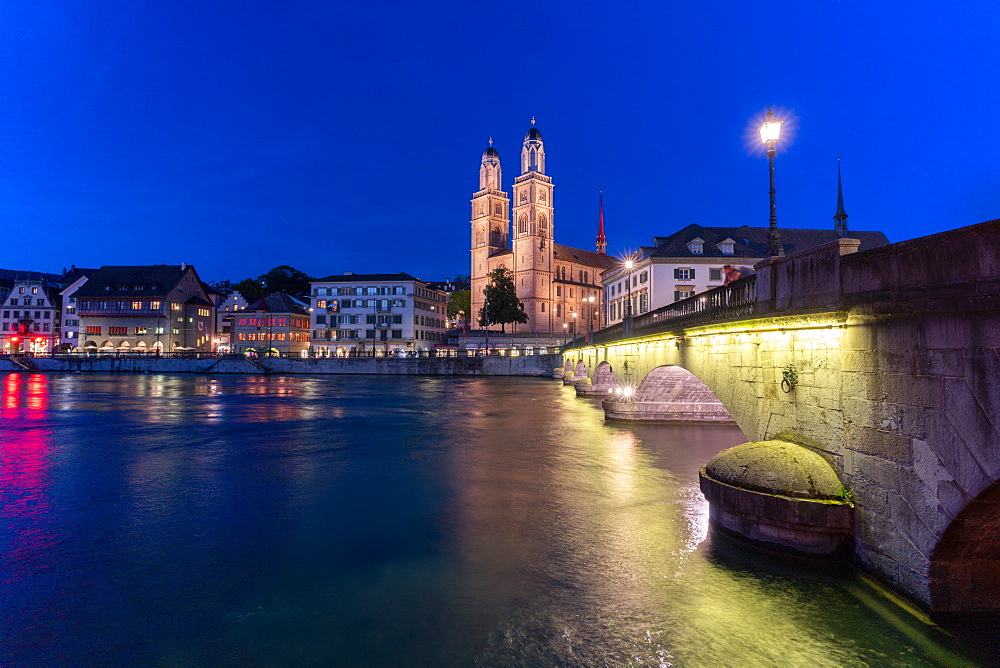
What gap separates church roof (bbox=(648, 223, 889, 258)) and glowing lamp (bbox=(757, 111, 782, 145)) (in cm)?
5199

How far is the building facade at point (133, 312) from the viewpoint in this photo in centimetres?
10450

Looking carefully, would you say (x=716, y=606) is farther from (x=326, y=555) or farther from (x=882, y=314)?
(x=326, y=555)

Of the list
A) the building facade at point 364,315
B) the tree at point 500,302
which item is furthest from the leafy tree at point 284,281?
the tree at point 500,302

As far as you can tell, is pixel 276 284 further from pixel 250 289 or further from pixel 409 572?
pixel 409 572

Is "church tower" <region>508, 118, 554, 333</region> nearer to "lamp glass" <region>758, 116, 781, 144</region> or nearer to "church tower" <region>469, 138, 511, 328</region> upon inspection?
"church tower" <region>469, 138, 511, 328</region>

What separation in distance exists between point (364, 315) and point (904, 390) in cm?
10196

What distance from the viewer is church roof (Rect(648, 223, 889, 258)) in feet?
207

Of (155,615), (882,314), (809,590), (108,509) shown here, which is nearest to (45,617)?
(155,615)

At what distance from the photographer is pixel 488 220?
13888 centimetres

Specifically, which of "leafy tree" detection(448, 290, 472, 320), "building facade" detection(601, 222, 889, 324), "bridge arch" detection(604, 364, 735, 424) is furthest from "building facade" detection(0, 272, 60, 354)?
"bridge arch" detection(604, 364, 735, 424)

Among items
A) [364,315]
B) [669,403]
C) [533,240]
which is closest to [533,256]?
[533,240]

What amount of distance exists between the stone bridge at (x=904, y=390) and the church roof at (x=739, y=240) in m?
54.9

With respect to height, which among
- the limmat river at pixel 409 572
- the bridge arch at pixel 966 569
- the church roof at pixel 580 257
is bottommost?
the limmat river at pixel 409 572

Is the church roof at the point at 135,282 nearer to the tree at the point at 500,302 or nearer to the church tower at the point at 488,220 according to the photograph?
the tree at the point at 500,302
